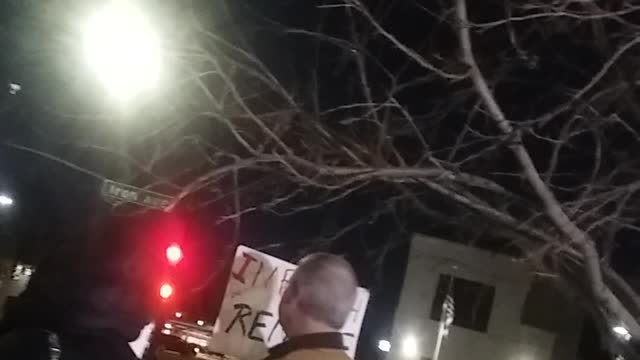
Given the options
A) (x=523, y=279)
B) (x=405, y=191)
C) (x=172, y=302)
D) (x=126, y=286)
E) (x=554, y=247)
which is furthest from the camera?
(x=523, y=279)

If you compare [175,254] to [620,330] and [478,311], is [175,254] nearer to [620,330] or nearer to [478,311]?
[620,330]

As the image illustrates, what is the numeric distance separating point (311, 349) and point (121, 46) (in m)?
5.18

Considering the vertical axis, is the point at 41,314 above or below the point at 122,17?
below

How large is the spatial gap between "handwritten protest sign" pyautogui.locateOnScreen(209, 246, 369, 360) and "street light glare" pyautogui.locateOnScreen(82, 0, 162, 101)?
1680 millimetres

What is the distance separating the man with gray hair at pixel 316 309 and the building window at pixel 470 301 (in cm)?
2691

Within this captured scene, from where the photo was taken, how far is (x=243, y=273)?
837 cm

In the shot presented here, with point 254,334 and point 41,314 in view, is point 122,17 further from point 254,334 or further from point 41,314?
point 41,314

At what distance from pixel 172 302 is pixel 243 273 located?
5.13 feet

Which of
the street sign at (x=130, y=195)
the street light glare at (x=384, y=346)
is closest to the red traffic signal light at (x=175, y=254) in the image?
the street sign at (x=130, y=195)

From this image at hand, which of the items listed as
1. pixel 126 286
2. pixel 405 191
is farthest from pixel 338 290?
pixel 405 191

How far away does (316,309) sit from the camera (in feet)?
12.7

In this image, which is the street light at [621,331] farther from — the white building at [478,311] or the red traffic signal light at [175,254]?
the white building at [478,311]

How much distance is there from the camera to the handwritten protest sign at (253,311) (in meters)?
8.16

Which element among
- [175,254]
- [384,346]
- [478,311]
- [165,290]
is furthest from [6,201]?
[165,290]
